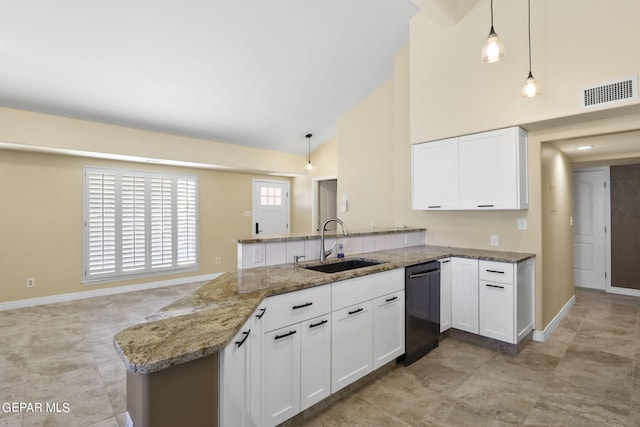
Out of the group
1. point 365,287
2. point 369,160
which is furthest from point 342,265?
point 369,160

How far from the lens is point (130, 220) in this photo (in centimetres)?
513

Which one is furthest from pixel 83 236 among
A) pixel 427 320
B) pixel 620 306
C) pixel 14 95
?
pixel 620 306

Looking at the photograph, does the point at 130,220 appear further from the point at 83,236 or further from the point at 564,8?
the point at 564,8

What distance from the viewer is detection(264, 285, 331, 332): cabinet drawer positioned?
170 centimetres

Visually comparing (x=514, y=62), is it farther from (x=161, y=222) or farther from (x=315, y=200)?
(x=161, y=222)

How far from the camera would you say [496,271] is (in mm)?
2883

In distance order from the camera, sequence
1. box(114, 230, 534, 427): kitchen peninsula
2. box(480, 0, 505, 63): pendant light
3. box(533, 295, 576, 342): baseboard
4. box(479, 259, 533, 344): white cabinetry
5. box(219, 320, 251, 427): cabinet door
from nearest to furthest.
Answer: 1. box(114, 230, 534, 427): kitchen peninsula
2. box(219, 320, 251, 427): cabinet door
3. box(480, 0, 505, 63): pendant light
4. box(479, 259, 533, 344): white cabinetry
5. box(533, 295, 576, 342): baseboard

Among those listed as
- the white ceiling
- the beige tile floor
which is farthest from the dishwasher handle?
the white ceiling

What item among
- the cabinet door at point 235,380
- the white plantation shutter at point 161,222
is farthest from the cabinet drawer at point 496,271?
the white plantation shutter at point 161,222

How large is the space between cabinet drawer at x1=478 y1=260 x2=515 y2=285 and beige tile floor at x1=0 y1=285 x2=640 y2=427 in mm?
692

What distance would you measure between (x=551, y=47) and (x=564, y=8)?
311 millimetres

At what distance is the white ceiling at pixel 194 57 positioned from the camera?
114 inches

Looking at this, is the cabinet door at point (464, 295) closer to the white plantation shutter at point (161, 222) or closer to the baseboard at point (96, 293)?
the baseboard at point (96, 293)

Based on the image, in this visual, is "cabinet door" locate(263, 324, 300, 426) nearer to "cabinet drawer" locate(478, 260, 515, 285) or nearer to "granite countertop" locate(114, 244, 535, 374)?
"granite countertop" locate(114, 244, 535, 374)
